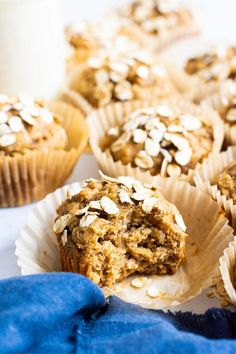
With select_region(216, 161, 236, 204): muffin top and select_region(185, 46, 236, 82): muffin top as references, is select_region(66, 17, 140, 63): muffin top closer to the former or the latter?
select_region(185, 46, 236, 82): muffin top

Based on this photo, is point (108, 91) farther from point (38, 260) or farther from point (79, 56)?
point (38, 260)

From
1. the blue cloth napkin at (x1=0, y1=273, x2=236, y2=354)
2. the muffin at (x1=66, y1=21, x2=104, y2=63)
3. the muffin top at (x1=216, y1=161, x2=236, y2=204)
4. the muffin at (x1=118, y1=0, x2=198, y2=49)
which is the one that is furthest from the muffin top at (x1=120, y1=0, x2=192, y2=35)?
the blue cloth napkin at (x1=0, y1=273, x2=236, y2=354)

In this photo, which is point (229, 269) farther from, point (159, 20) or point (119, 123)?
point (159, 20)

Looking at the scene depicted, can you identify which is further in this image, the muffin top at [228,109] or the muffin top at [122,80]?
the muffin top at [122,80]

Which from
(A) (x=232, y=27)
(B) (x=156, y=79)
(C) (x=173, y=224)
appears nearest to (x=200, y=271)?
(C) (x=173, y=224)

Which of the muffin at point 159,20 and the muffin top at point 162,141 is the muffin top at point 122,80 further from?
the muffin at point 159,20

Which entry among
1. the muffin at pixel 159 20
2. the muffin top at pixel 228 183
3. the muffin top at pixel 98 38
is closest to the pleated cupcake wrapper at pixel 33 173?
the muffin top at pixel 228 183
